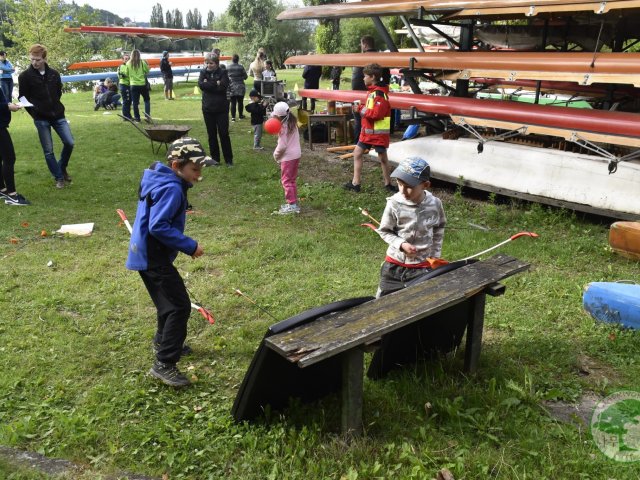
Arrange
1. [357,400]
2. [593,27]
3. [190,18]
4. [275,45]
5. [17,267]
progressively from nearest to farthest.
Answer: [357,400] → [17,267] → [593,27] → [275,45] → [190,18]

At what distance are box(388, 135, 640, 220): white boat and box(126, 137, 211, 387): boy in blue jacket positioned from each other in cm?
544

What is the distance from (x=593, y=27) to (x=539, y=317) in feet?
23.9

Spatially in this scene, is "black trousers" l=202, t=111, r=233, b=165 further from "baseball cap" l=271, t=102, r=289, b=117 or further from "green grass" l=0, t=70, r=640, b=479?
"baseball cap" l=271, t=102, r=289, b=117

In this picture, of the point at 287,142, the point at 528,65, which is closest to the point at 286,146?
the point at 287,142

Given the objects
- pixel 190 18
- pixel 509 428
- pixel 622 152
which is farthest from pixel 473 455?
pixel 190 18

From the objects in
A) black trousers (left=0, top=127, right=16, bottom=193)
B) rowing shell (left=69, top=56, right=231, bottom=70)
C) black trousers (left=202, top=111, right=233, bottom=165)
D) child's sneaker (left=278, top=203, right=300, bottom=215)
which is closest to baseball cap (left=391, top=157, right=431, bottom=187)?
child's sneaker (left=278, top=203, right=300, bottom=215)

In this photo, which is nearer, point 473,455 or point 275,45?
point 473,455

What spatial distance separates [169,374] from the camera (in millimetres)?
3926

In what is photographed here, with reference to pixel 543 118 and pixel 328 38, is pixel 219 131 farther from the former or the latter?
pixel 328 38

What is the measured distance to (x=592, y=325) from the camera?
4.53 metres

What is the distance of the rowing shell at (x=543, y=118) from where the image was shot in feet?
22.5

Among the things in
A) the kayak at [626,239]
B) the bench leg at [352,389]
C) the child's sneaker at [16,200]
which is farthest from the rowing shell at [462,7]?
the child's sneaker at [16,200]

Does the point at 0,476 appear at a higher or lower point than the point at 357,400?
lower

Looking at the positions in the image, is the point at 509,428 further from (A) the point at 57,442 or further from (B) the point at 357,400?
(A) the point at 57,442
